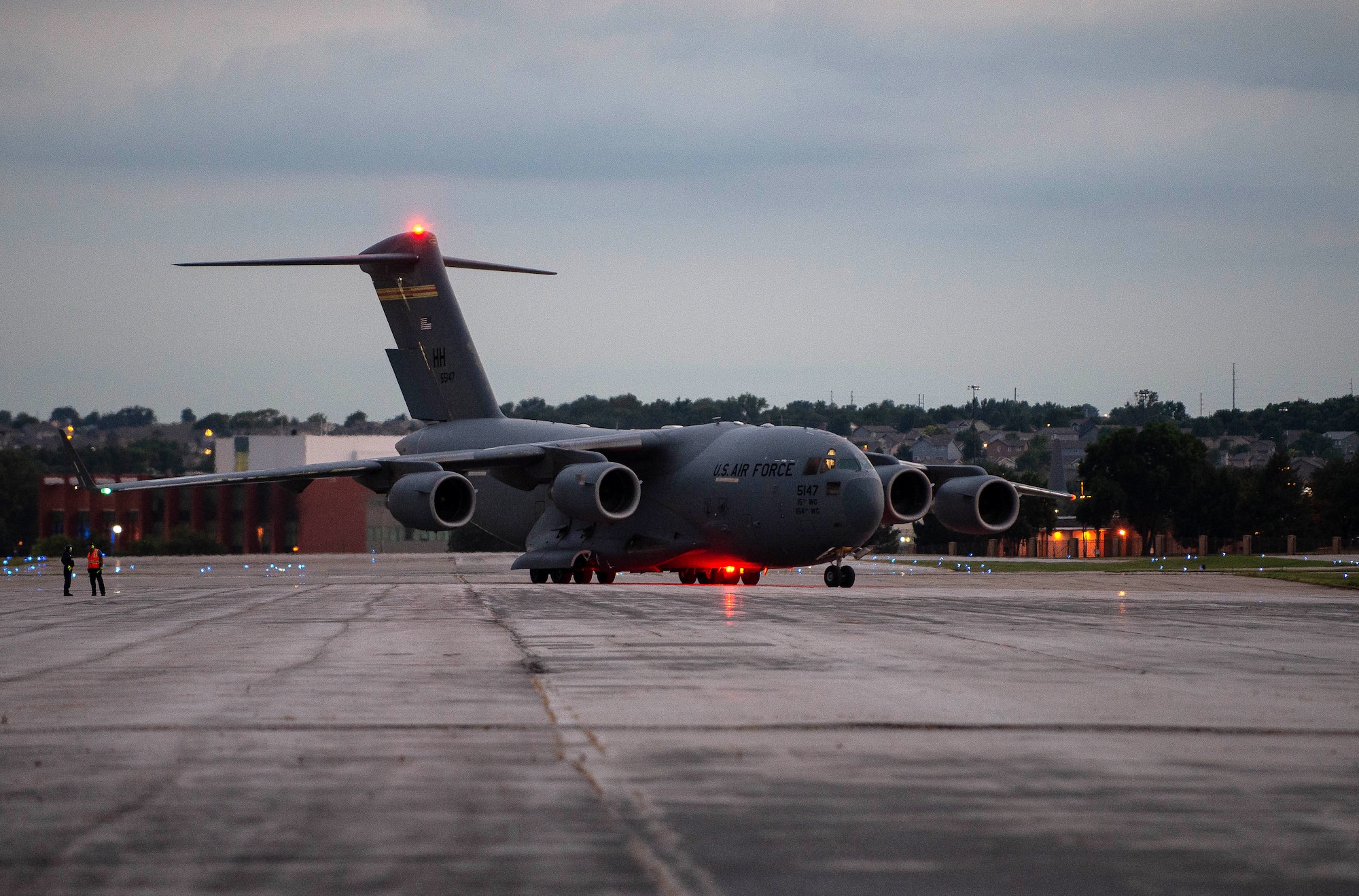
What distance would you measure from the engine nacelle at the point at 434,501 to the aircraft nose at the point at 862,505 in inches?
322

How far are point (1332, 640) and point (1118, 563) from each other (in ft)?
142

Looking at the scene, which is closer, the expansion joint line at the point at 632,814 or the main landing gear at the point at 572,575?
the expansion joint line at the point at 632,814

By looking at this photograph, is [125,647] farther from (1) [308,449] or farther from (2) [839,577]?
(1) [308,449]

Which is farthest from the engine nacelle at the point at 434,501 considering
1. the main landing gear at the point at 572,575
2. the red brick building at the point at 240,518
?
the red brick building at the point at 240,518

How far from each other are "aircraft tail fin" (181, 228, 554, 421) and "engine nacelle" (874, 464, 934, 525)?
11740mm

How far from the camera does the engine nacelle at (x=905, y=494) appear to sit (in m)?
34.2

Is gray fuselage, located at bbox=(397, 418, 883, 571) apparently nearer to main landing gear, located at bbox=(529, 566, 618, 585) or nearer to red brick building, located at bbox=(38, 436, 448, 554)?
main landing gear, located at bbox=(529, 566, 618, 585)

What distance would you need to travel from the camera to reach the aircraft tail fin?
40.7m

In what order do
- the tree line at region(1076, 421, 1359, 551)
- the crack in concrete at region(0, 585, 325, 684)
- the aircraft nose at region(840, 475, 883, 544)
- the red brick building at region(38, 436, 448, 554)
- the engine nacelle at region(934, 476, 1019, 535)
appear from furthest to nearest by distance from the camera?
the tree line at region(1076, 421, 1359, 551), the red brick building at region(38, 436, 448, 554), the engine nacelle at region(934, 476, 1019, 535), the aircraft nose at region(840, 475, 883, 544), the crack in concrete at region(0, 585, 325, 684)

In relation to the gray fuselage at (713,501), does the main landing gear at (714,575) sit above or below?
below

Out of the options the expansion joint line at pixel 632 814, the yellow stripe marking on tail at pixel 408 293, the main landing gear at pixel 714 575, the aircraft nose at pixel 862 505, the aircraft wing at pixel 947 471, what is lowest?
the main landing gear at pixel 714 575

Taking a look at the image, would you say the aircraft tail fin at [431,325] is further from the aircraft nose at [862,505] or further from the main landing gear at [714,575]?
the aircraft nose at [862,505]

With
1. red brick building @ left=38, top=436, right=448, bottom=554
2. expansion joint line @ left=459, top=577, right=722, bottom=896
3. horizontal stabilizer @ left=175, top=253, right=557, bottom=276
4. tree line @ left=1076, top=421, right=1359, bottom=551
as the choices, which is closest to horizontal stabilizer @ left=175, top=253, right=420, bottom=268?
horizontal stabilizer @ left=175, top=253, right=557, bottom=276

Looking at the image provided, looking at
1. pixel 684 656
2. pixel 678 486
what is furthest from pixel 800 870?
pixel 678 486
